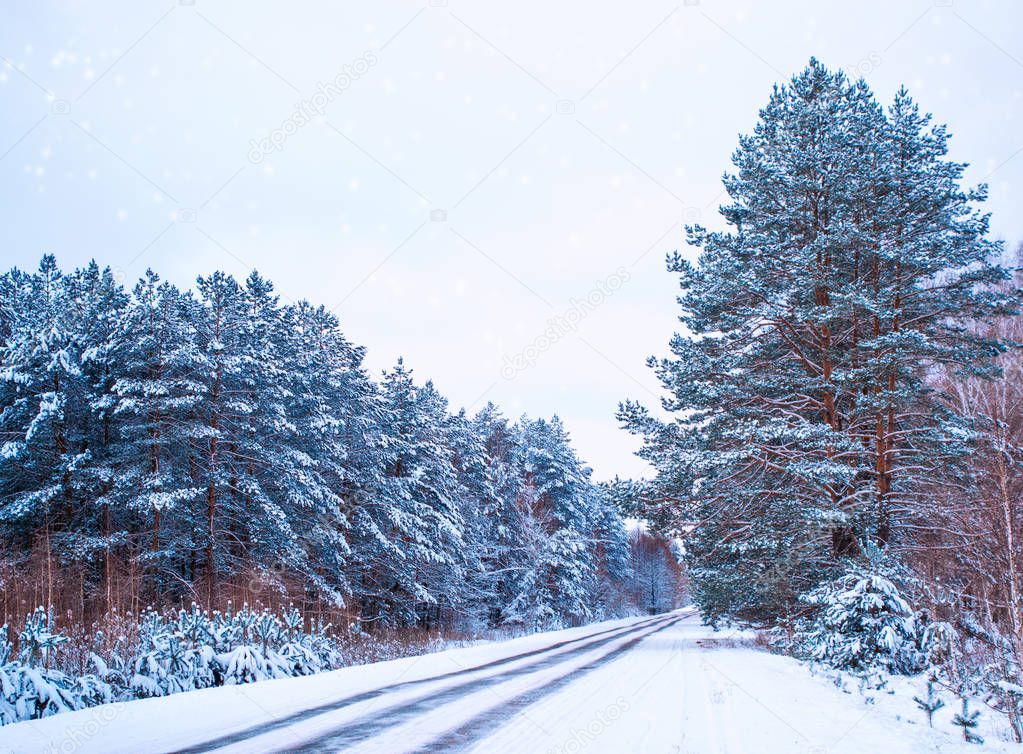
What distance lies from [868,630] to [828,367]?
699 cm

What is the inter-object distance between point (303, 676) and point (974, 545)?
11.5 meters

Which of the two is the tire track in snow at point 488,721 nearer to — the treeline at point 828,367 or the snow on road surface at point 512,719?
the snow on road surface at point 512,719

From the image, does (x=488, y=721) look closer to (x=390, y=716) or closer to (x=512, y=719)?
(x=512, y=719)

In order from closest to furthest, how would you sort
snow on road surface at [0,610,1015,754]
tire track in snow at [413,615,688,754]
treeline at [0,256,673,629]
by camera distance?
tire track in snow at [413,615,688,754], snow on road surface at [0,610,1015,754], treeline at [0,256,673,629]

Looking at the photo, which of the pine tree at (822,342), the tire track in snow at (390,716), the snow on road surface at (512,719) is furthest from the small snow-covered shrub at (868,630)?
the tire track in snow at (390,716)

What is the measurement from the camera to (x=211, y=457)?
21.4 m

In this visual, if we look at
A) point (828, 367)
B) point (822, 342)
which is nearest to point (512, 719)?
point (828, 367)

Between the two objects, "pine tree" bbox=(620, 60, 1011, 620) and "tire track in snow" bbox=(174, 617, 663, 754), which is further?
"pine tree" bbox=(620, 60, 1011, 620)

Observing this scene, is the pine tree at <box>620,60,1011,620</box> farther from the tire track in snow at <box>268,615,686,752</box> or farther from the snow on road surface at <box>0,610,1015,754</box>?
the tire track in snow at <box>268,615,686,752</box>

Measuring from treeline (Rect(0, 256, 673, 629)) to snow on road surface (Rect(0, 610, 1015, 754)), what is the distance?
7.29 meters

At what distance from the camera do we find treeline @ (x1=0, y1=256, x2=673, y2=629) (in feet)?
68.0

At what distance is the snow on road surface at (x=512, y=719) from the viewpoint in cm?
649

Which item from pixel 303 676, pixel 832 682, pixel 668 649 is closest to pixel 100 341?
pixel 303 676

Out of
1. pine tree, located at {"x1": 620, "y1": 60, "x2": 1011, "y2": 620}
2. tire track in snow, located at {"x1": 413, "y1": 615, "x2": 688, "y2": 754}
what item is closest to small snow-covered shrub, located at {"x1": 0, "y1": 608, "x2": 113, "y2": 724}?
tire track in snow, located at {"x1": 413, "y1": 615, "x2": 688, "y2": 754}
